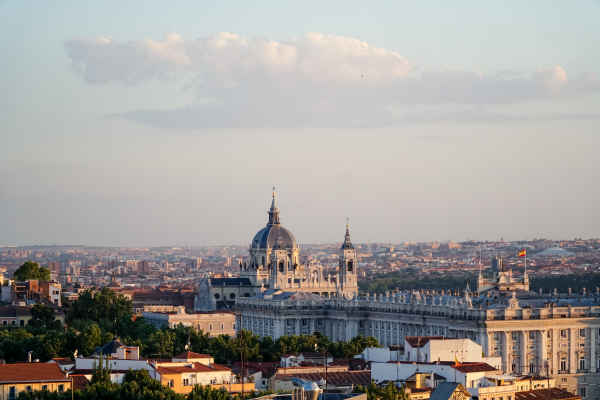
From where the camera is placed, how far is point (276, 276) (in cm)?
18700

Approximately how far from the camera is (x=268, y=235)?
7741 inches

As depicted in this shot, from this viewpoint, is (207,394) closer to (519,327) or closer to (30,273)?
(519,327)

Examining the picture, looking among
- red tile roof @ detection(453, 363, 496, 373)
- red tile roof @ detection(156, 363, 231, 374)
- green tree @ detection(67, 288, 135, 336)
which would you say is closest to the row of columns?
green tree @ detection(67, 288, 135, 336)

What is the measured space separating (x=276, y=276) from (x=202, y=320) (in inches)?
721

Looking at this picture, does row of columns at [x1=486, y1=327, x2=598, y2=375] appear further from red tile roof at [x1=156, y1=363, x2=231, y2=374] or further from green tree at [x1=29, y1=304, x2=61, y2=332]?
red tile roof at [x1=156, y1=363, x2=231, y2=374]

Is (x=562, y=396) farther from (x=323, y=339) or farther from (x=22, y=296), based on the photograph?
(x=22, y=296)

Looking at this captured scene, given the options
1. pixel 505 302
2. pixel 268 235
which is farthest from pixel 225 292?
pixel 505 302

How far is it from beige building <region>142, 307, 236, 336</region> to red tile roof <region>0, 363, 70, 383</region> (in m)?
79.9

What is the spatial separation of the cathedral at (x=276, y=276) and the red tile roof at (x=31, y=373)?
9965 centimetres

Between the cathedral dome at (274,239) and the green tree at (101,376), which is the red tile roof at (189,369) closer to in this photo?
the green tree at (101,376)

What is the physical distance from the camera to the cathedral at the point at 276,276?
598 feet

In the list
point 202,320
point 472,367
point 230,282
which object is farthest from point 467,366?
point 230,282

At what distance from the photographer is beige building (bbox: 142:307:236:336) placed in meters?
165

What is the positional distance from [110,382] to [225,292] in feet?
395
